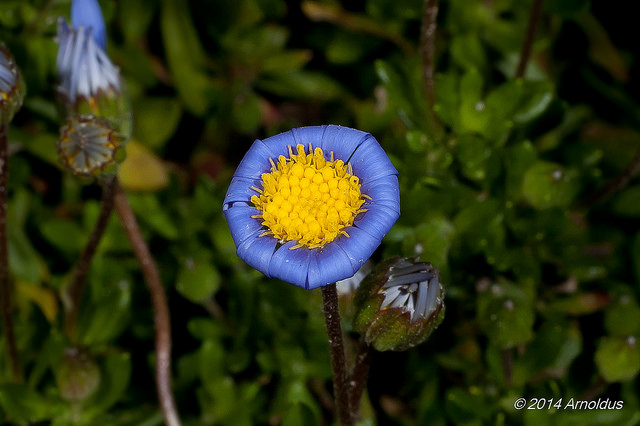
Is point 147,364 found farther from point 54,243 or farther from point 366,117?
point 366,117

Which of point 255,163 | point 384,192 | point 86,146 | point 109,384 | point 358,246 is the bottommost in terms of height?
point 109,384

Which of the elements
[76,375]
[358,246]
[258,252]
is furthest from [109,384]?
Result: [358,246]

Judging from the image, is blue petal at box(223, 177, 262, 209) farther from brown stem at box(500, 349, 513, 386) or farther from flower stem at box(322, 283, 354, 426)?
brown stem at box(500, 349, 513, 386)

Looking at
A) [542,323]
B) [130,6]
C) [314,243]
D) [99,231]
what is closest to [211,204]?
[99,231]

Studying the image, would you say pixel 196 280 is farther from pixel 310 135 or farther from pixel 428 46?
pixel 428 46

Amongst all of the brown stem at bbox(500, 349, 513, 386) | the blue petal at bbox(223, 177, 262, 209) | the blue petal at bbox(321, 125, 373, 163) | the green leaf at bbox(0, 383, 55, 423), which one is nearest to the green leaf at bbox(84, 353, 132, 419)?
the green leaf at bbox(0, 383, 55, 423)

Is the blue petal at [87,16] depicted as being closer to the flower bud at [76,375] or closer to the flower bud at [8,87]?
the flower bud at [8,87]
